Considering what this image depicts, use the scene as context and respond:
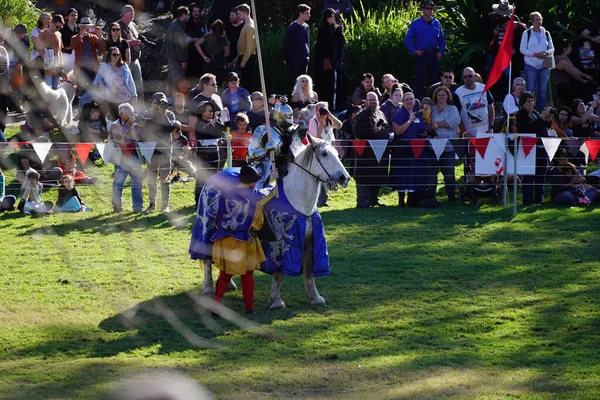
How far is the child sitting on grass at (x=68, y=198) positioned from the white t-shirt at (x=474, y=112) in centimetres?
625

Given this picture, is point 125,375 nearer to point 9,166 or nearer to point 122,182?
point 122,182

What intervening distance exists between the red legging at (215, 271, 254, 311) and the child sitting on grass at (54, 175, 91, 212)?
593cm

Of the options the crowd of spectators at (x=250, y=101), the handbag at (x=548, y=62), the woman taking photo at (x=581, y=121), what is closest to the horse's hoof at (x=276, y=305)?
the crowd of spectators at (x=250, y=101)

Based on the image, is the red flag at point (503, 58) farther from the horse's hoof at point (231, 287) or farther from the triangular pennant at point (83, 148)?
the horse's hoof at point (231, 287)

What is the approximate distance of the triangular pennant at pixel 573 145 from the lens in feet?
57.0

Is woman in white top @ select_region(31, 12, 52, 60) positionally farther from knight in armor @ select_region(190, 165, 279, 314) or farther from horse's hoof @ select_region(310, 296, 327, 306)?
horse's hoof @ select_region(310, 296, 327, 306)

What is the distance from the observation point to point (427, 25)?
20922 millimetres

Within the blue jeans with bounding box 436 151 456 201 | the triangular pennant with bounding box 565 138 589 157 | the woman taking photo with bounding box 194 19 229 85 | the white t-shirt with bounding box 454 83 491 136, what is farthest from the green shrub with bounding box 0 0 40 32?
the triangular pennant with bounding box 565 138 589 157

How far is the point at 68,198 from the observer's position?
1725 cm

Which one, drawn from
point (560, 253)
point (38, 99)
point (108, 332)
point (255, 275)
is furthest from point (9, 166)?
point (560, 253)

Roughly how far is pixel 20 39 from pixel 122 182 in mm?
4269

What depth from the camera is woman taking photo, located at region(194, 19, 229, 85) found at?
2066 centimetres

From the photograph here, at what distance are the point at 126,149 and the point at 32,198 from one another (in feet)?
5.61

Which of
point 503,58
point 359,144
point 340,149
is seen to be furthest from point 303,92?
point 503,58
